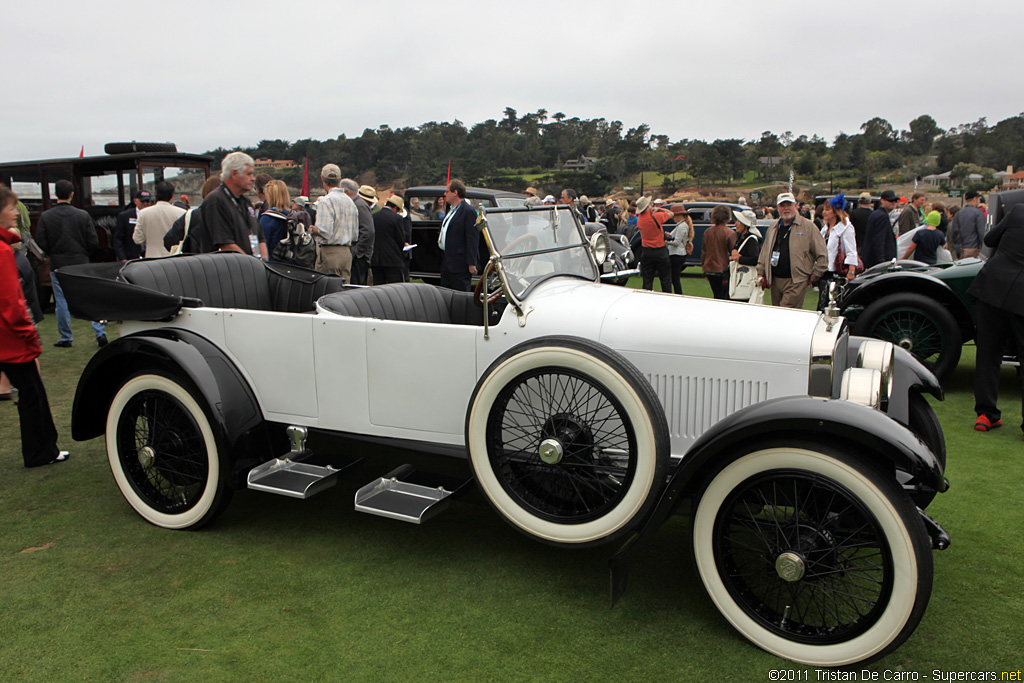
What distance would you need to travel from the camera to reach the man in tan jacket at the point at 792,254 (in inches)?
268

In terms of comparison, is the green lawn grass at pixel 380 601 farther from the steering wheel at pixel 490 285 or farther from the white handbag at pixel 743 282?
the white handbag at pixel 743 282

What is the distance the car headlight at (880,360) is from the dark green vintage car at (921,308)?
3594 mm

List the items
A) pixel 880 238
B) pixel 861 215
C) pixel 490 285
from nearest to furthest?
pixel 490 285 → pixel 880 238 → pixel 861 215

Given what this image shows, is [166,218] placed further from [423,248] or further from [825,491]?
[825,491]

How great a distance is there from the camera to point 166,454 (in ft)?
11.8

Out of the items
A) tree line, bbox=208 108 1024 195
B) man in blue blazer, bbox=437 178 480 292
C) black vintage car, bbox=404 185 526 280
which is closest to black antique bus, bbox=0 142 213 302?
black vintage car, bbox=404 185 526 280

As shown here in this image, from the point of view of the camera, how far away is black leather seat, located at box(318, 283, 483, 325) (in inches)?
137

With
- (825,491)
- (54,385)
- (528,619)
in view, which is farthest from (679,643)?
(54,385)

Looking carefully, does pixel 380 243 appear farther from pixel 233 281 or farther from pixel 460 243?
pixel 233 281

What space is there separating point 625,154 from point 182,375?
6965 centimetres

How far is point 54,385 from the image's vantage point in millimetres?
6383

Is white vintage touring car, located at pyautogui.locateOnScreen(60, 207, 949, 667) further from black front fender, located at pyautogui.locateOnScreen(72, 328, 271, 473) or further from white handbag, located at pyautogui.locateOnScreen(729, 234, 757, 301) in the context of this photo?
white handbag, located at pyautogui.locateOnScreen(729, 234, 757, 301)

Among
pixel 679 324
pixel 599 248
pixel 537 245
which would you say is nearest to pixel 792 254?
pixel 599 248

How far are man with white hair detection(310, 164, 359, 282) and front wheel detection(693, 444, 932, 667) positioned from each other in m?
5.48
